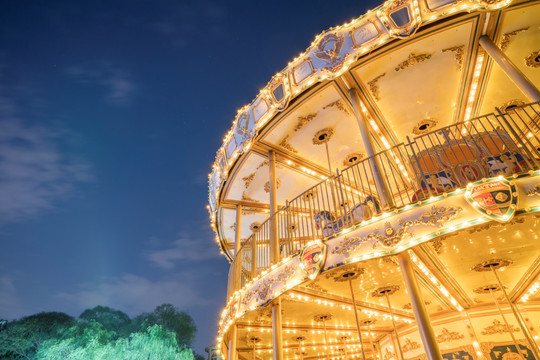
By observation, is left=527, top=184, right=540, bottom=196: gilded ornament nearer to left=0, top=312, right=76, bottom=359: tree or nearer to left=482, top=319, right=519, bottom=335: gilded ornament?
left=482, top=319, right=519, bottom=335: gilded ornament

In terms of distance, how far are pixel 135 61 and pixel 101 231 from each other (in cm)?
4950

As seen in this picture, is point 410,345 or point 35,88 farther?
point 35,88

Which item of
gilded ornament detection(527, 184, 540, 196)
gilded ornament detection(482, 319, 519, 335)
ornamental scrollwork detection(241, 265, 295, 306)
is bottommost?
gilded ornament detection(482, 319, 519, 335)

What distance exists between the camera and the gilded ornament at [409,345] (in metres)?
7.63

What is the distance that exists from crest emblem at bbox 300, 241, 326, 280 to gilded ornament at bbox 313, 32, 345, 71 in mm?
3188

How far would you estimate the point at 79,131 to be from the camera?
72188 millimetres

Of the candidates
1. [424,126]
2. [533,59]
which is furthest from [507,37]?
[424,126]

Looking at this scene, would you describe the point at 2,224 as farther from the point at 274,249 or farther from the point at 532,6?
the point at 532,6

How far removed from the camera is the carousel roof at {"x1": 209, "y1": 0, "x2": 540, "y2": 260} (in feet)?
14.9

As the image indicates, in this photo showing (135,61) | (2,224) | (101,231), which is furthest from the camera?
(101,231)

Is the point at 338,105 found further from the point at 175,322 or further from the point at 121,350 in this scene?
the point at 175,322

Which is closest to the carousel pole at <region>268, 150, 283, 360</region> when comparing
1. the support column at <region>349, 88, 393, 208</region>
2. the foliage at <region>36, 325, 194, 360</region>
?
the support column at <region>349, 88, 393, 208</region>

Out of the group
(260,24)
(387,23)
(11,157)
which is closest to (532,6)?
(387,23)

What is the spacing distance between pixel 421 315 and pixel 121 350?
25886 millimetres
